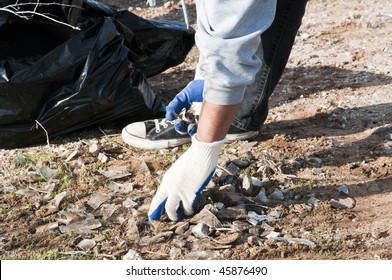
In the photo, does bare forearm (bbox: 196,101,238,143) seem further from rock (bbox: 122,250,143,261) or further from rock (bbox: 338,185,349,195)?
rock (bbox: 338,185,349,195)

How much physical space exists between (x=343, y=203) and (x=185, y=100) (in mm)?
922

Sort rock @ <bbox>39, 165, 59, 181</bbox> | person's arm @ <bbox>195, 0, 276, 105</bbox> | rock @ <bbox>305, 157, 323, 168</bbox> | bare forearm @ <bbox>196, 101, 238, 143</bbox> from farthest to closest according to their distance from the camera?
rock @ <bbox>305, 157, 323, 168</bbox>, rock @ <bbox>39, 165, 59, 181</bbox>, bare forearm @ <bbox>196, 101, 238, 143</bbox>, person's arm @ <bbox>195, 0, 276, 105</bbox>

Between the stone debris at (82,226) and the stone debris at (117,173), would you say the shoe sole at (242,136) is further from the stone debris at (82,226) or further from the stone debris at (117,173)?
the stone debris at (82,226)

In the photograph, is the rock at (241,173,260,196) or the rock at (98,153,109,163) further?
the rock at (98,153,109,163)

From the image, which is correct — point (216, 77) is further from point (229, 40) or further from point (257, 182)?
point (257, 182)

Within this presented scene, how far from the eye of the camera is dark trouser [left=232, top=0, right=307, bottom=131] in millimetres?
3395

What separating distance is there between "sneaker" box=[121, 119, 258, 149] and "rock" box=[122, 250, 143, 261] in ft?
3.30

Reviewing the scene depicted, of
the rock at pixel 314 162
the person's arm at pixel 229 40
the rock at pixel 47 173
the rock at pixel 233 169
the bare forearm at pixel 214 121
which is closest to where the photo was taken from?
the person's arm at pixel 229 40

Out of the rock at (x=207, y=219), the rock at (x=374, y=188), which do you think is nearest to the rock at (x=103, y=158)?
the rock at (x=207, y=219)

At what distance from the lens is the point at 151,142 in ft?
11.8

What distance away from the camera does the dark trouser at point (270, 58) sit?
3.39 m

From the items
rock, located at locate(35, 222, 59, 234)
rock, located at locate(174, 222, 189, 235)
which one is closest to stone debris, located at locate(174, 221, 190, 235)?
rock, located at locate(174, 222, 189, 235)

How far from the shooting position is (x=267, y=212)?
2.95 m

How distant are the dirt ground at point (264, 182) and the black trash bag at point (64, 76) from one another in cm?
12
